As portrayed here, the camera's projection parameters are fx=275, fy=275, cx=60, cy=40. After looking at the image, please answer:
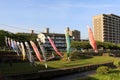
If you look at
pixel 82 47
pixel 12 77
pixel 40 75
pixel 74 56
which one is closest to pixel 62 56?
pixel 74 56

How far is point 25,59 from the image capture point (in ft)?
221

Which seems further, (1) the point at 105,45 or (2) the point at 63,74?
(1) the point at 105,45

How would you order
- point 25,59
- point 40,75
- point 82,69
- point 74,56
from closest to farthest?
point 40,75, point 82,69, point 25,59, point 74,56

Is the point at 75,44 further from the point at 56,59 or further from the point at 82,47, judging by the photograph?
the point at 56,59

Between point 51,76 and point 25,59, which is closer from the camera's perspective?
point 51,76

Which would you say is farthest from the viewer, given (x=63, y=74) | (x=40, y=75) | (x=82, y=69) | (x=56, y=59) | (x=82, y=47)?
(x=82, y=47)

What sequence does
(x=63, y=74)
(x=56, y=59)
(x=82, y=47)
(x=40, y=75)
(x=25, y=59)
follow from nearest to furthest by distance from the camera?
(x=40, y=75) → (x=63, y=74) → (x=25, y=59) → (x=56, y=59) → (x=82, y=47)

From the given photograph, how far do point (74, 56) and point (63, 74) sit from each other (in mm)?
31175

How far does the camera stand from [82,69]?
6078cm

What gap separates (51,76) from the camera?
49188mm

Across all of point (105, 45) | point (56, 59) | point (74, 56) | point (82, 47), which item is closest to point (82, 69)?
point (56, 59)

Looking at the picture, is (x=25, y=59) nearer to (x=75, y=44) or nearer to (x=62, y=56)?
(x=62, y=56)

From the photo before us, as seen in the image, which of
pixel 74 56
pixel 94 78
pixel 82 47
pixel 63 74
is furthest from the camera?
pixel 82 47

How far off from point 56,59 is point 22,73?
3424cm
